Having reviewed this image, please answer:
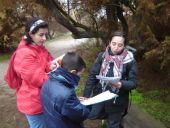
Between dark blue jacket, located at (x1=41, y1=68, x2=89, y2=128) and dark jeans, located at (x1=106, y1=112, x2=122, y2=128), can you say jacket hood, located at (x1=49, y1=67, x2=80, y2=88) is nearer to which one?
dark blue jacket, located at (x1=41, y1=68, x2=89, y2=128)

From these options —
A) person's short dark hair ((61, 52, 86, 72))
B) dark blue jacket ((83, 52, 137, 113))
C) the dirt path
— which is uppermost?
person's short dark hair ((61, 52, 86, 72))

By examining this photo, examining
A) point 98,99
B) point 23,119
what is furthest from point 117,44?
point 23,119

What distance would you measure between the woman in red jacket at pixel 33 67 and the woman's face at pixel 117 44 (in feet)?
2.56

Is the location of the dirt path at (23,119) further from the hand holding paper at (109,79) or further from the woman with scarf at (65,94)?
the woman with scarf at (65,94)

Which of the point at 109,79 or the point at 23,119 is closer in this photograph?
the point at 109,79

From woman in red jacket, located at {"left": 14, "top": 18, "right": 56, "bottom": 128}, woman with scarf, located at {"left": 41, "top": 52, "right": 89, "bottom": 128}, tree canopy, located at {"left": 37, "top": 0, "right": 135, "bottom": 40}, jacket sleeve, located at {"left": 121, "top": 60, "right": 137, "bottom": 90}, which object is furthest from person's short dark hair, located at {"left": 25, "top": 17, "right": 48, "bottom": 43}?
tree canopy, located at {"left": 37, "top": 0, "right": 135, "bottom": 40}

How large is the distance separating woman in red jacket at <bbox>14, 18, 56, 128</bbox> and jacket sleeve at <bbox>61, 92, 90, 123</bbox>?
59 cm

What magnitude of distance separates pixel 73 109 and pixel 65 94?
0.51ft

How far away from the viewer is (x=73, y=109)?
122 inches

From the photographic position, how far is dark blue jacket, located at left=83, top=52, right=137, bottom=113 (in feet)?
13.8

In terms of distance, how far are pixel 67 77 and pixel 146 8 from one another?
3.78 meters

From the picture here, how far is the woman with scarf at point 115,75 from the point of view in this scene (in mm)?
4188

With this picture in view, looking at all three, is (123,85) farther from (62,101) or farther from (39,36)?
(62,101)

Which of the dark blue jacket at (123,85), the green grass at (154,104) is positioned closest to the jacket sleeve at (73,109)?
the dark blue jacket at (123,85)
